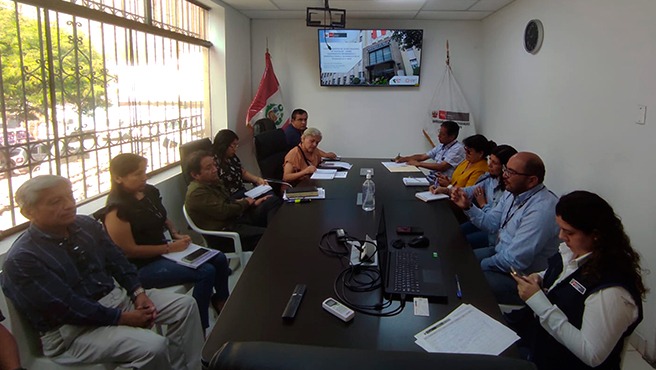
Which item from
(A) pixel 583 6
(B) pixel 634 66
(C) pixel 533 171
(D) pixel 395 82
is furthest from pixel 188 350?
(D) pixel 395 82

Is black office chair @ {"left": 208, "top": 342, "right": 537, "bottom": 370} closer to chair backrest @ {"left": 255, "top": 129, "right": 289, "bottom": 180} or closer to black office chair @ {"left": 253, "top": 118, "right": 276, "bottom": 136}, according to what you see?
chair backrest @ {"left": 255, "top": 129, "right": 289, "bottom": 180}

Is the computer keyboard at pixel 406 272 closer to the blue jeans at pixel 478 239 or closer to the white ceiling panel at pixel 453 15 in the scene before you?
the blue jeans at pixel 478 239

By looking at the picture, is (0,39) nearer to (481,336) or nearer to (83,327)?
(83,327)

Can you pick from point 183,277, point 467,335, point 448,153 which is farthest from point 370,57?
point 467,335

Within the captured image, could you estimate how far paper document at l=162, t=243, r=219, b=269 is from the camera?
8.10 ft

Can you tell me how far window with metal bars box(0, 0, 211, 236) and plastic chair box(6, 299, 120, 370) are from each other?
0.69 metres

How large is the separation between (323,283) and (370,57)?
4502 millimetres

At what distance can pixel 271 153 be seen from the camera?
456cm

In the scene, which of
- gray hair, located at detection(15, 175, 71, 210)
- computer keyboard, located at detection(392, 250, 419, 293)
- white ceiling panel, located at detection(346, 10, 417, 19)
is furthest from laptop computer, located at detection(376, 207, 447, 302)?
white ceiling panel, located at detection(346, 10, 417, 19)

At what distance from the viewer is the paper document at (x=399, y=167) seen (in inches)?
170

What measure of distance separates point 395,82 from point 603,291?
470 cm

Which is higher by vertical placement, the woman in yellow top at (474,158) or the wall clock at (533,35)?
the wall clock at (533,35)

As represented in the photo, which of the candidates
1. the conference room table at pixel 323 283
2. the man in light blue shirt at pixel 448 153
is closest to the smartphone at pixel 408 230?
the conference room table at pixel 323 283

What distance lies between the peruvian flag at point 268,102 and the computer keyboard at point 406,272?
3.92m
